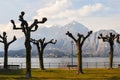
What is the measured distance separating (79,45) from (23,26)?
10727 millimetres

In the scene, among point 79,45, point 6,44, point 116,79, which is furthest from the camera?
point 6,44

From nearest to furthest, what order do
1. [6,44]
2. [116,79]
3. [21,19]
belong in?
1. [116,79]
2. [21,19]
3. [6,44]

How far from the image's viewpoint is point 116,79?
39.5 metres

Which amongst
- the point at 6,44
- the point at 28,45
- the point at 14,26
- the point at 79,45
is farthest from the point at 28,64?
the point at 6,44

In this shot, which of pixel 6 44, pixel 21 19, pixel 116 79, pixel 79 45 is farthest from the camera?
pixel 6 44

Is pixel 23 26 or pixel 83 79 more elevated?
pixel 23 26

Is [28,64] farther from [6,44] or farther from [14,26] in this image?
[6,44]

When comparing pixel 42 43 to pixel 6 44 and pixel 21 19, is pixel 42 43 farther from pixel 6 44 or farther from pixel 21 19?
pixel 21 19

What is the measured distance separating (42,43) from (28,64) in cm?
1922

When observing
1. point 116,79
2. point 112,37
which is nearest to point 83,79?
point 116,79

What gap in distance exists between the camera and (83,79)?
39656 mm

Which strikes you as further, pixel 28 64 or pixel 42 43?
pixel 42 43

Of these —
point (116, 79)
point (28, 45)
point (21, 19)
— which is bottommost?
point (116, 79)

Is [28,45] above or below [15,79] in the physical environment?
above
